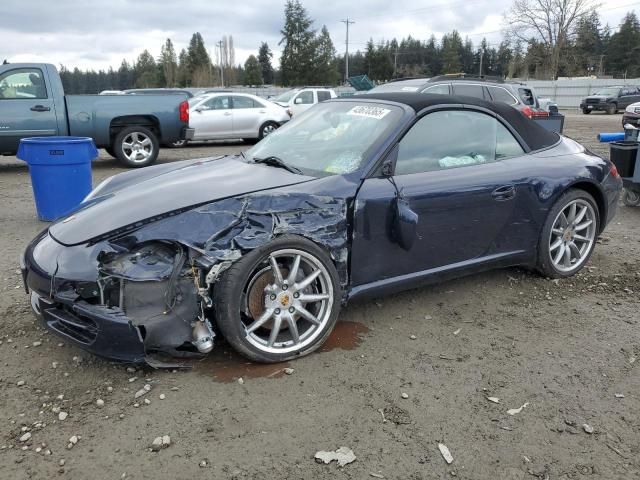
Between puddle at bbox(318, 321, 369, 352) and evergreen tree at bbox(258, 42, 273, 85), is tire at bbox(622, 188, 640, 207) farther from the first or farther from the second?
evergreen tree at bbox(258, 42, 273, 85)

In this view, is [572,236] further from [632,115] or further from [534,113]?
[632,115]

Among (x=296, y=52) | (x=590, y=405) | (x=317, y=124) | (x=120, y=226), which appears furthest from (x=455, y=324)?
(x=296, y=52)

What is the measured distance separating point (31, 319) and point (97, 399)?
1.23 meters

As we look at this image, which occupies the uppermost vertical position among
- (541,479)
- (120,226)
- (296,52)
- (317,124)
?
(296,52)

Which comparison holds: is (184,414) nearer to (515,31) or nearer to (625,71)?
(515,31)

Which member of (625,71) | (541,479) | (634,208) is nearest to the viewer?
(541,479)

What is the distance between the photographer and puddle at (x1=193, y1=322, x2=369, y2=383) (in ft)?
10.0

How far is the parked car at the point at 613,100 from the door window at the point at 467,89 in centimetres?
2457

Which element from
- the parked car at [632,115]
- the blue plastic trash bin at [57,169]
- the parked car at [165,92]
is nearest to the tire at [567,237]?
the blue plastic trash bin at [57,169]

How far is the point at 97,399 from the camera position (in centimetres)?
281

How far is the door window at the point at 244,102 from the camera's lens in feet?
49.0

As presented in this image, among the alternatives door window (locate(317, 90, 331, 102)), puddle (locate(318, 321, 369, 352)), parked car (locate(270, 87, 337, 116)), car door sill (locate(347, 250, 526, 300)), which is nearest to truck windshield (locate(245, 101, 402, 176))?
car door sill (locate(347, 250, 526, 300))

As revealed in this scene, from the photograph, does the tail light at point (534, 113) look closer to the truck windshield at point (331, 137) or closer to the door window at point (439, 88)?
the door window at point (439, 88)

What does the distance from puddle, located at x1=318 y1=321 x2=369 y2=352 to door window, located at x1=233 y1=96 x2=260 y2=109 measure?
1220cm
